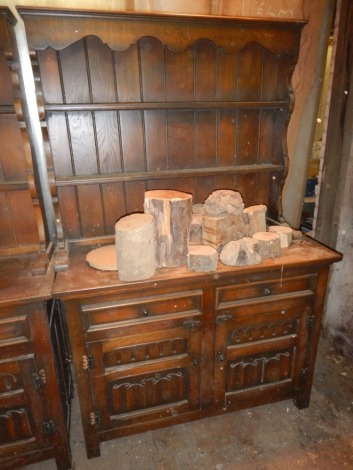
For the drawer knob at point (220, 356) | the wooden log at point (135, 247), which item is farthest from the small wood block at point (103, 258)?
the drawer knob at point (220, 356)

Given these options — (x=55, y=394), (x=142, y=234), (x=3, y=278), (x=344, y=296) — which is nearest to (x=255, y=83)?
(x=142, y=234)

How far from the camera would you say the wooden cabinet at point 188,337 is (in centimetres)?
143

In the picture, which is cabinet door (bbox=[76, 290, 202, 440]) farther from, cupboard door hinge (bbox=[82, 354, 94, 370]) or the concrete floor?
the concrete floor

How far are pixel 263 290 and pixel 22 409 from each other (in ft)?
4.12

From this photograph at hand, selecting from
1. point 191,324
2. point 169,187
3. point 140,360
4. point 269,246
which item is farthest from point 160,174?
point 140,360

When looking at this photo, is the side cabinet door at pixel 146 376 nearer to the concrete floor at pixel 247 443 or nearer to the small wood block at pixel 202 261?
the concrete floor at pixel 247 443

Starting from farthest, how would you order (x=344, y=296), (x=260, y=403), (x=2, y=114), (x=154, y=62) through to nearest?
(x=344, y=296)
(x=260, y=403)
(x=154, y=62)
(x=2, y=114)

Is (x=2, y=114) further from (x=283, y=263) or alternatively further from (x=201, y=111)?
(x=283, y=263)

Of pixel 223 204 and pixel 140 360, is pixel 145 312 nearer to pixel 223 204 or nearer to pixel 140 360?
pixel 140 360

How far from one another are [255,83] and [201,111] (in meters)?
0.35

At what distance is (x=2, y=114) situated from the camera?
5.25 feet

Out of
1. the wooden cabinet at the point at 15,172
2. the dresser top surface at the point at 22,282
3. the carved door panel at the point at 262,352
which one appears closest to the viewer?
the dresser top surface at the point at 22,282

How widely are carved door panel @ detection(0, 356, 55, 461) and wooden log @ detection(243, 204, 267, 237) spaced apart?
121 centimetres

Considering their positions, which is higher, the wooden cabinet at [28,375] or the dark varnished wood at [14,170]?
the dark varnished wood at [14,170]
